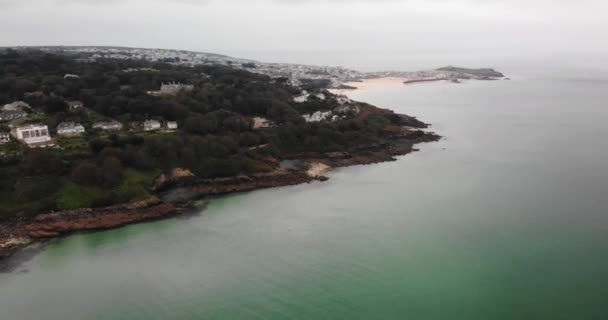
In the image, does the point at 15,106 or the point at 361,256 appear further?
the point at 15,106

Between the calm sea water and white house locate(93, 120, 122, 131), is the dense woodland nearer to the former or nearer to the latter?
white house locate(93, 120, 122, 131)

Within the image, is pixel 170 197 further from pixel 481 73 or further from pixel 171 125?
pixel 481 73

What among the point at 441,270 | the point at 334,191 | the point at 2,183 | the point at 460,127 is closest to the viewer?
the point at 441,270

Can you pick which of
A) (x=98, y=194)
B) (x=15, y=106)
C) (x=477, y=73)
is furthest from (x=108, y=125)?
(x=477, y=73)

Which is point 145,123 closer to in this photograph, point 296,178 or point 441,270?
point 296,178

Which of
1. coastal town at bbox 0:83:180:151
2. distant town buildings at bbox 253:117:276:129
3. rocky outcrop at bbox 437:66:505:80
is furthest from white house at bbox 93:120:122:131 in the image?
rocky outcrop at bbox 437:66:505:80

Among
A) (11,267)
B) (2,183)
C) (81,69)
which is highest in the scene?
(81,69)

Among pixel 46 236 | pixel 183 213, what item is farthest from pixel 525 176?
pixel 46 236
